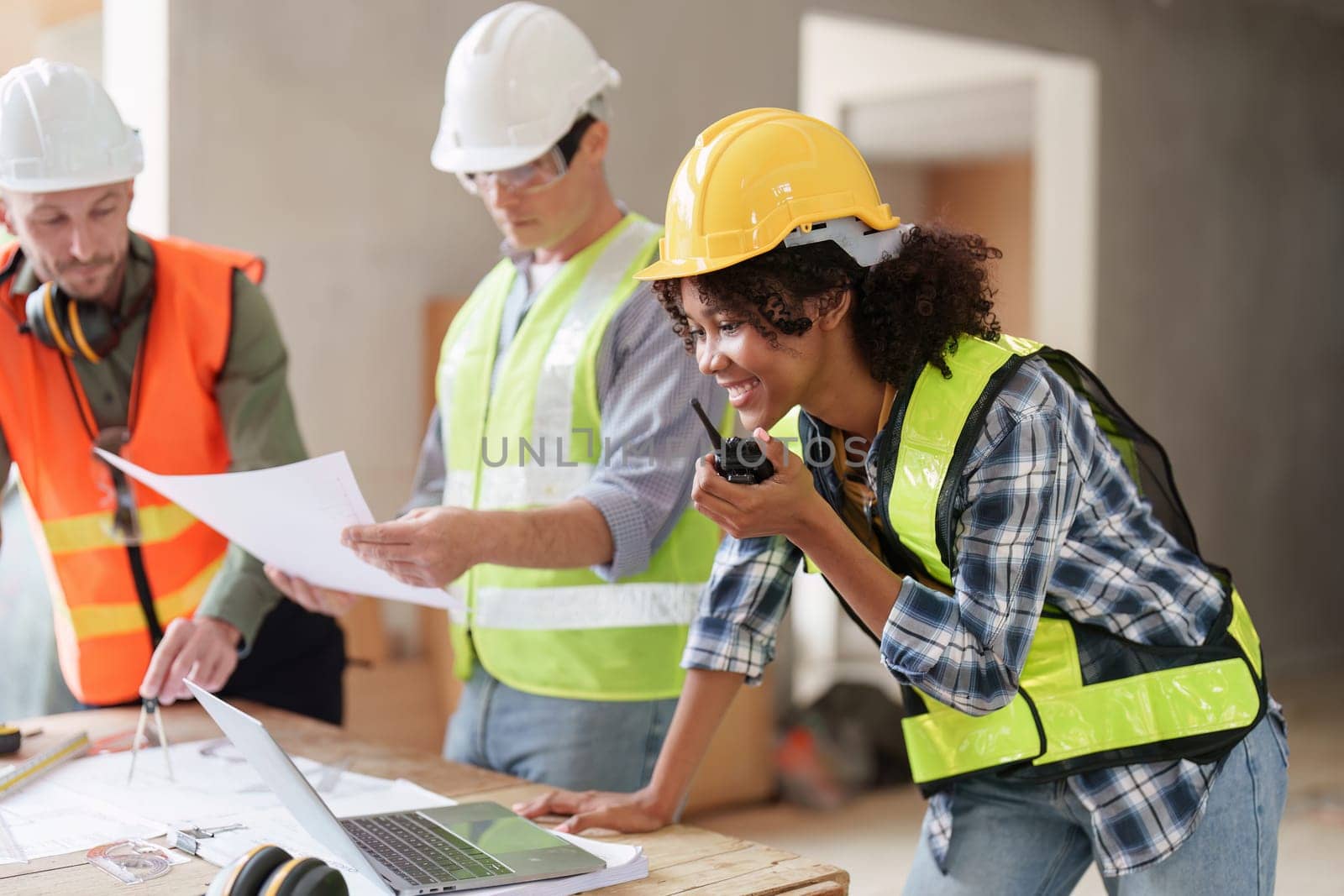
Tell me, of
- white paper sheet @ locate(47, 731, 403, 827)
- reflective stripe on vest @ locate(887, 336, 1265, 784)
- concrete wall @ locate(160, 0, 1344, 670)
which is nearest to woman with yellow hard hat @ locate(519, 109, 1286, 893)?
reflective stripe on vest @ locate(887, 336, 1265, 784)

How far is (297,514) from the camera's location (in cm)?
165

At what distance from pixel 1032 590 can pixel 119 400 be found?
1.36 m

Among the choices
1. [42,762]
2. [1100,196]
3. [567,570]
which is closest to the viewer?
[42,762]

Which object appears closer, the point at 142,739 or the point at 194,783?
the point at 194,783

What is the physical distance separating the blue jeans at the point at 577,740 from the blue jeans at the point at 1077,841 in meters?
0.42

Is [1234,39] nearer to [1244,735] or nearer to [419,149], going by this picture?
[419,149]

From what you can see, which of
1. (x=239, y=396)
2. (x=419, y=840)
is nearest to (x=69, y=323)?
(x=239, y=396)

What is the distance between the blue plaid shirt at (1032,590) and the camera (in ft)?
4.47

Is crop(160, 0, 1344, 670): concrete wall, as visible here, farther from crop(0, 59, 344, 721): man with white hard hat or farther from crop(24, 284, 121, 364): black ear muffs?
crop(24, 284, 121, 364): black ear muffs

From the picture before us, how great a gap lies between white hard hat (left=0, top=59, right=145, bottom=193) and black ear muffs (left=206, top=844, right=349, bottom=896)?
3.56 feet

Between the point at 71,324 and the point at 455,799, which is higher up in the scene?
the point at 71,324

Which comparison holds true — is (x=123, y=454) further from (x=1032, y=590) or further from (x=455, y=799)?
(x=1032, y=590)

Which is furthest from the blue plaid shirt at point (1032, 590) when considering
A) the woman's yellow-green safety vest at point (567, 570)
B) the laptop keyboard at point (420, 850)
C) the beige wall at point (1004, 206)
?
the beige wall at point (1004, 206)

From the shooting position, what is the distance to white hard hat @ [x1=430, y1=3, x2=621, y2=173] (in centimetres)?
204
